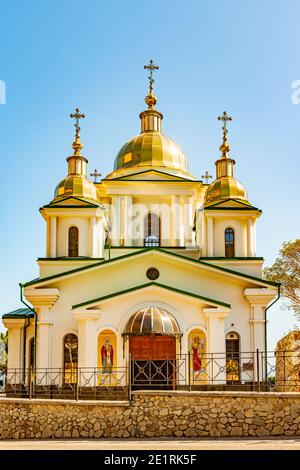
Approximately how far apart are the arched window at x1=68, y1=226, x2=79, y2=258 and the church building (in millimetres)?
37

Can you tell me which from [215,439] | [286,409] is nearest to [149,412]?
[215,439]

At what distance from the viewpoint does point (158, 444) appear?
14.5 metres

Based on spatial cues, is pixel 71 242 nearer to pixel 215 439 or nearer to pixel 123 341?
pixel 123 341

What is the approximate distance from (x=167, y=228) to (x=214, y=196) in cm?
243

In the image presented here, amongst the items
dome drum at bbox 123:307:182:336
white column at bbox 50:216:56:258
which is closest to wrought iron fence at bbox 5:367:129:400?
dome drum at bbox 123:307:182:336

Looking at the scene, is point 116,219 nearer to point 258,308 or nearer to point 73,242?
point 73,242

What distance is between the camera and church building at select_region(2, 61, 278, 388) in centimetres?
2147

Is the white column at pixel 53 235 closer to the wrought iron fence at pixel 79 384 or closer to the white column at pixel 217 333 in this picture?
the wrought iron fence at pixel 79 384

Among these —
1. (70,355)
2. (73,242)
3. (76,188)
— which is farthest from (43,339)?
(76,188)

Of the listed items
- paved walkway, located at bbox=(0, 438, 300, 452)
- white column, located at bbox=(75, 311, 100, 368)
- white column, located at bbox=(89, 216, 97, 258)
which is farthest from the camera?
white column, located at bbox=(89, 216, 97, 258)

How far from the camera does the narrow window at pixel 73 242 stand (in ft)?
83.8

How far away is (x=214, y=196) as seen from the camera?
86.0 ft

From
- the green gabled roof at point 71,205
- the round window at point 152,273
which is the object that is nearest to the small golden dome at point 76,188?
the green gabled roof at point 71,205

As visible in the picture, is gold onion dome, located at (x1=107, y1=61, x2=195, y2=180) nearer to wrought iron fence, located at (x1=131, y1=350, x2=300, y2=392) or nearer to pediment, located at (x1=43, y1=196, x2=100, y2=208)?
pediment, located at (x1=43, y1=196, x2=100, y2=208)
